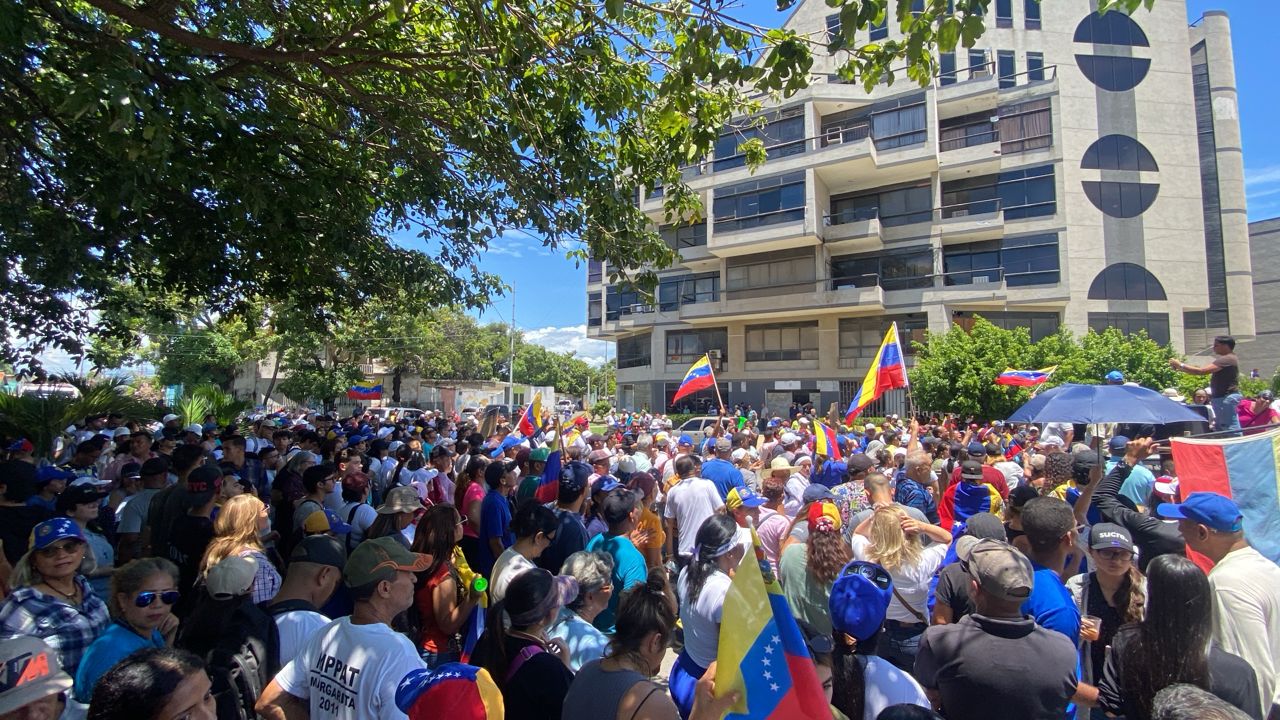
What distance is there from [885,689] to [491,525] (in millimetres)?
3517

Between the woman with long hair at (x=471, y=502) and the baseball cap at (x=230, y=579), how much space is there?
2344 mm

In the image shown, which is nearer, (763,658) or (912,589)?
(763,658)

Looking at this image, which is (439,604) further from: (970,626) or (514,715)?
(970,626)

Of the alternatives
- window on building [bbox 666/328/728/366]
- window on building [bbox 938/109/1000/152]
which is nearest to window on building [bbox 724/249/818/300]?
window on building [bbox 666/328/728/366]

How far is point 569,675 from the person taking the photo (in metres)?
2.74

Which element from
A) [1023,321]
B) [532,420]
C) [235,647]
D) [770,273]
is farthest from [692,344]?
[235,647]

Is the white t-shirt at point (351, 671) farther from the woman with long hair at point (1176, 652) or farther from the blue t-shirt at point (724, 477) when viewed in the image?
the blue t-shirt at point (724, 477)

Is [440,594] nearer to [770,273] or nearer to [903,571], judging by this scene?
[903,571]

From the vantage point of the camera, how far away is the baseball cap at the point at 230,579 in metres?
2.94

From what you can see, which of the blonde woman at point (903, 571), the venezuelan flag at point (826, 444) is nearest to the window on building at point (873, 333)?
the venezuelan flag at point (826, 444)

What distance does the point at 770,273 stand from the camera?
3228 centimetres

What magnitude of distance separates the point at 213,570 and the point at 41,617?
0.78m

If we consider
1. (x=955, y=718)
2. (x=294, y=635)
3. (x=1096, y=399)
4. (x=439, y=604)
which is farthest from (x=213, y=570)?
(x=1096, y=399)

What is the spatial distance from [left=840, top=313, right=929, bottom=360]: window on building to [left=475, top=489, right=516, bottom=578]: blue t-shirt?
26.3 metres
